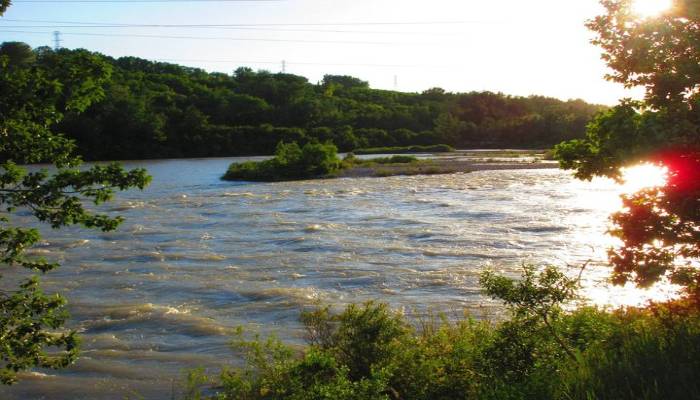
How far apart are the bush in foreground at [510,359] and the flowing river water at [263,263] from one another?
1942mm

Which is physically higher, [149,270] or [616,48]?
[616,48]

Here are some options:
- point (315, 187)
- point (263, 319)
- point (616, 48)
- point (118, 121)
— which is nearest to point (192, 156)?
point (118, 121)

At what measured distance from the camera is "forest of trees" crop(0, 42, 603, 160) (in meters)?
77.7

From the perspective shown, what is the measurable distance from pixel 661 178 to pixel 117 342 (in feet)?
28.1

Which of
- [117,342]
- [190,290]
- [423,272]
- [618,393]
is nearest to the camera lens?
[618,393]

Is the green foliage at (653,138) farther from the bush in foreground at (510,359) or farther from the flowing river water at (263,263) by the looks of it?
the flowing river water at (263,263)

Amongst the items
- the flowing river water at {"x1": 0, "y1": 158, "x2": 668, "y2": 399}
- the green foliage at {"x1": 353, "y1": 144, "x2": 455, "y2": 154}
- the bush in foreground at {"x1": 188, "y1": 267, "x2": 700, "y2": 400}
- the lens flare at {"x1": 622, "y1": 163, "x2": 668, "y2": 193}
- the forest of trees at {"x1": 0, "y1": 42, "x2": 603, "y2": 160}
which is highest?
the forest of trees at {"x1": 0, "y1": 42, "x2": 603, "y2": 160}

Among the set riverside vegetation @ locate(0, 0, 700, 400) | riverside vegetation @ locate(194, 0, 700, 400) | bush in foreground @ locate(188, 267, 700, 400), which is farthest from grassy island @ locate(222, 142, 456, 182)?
riverside vegetation @ locate(194, 0, 700, 400)

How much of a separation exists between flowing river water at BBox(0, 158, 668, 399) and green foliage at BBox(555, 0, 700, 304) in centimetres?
262

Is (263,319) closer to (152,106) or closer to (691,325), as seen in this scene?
(691,325)

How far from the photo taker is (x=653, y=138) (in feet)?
18.2

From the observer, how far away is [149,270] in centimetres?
1642

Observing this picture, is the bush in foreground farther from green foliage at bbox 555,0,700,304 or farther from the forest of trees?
the forest of trees

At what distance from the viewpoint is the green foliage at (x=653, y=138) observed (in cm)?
569
